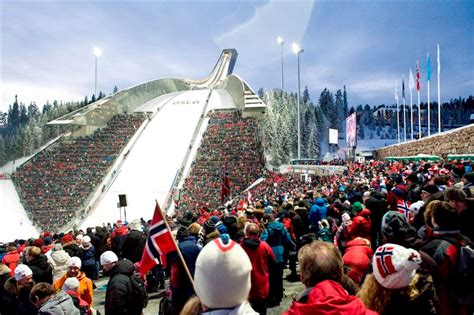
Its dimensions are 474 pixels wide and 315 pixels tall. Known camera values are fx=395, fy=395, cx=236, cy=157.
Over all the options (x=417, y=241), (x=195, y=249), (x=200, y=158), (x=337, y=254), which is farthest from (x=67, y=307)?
(x=200, y=158)

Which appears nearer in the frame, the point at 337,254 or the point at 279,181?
the point at 337,254

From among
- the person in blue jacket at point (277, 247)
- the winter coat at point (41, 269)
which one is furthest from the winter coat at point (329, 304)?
the winter coat at point (41, 269)

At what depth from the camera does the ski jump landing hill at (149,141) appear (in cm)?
3306

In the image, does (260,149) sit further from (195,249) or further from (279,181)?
(195,249)

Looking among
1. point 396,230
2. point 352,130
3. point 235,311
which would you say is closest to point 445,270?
point 396,230

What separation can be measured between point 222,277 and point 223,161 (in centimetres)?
3748

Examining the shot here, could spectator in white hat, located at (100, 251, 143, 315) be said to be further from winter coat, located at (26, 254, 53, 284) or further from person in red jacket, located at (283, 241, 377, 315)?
person in red jacket, located at (283, 241, 377, 315)

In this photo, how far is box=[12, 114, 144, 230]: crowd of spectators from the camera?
33.5m

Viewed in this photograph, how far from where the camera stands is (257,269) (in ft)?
14.8

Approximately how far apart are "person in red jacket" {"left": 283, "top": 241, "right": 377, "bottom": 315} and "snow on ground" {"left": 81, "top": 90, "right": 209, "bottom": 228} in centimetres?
2907

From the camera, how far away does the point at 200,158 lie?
134ft

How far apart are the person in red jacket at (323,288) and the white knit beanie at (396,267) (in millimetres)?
284

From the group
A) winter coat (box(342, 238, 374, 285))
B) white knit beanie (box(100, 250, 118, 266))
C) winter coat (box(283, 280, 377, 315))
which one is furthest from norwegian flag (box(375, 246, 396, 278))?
white knit beanie (box(100, 250, 118, 266))

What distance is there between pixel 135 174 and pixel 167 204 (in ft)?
32.2
